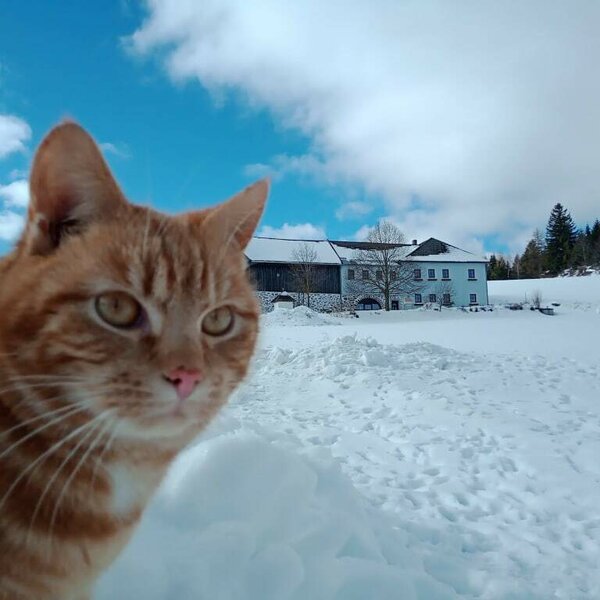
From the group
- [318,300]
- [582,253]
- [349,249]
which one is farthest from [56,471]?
[582,253]

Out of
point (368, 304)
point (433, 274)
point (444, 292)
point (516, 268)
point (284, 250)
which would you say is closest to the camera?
point (284, 250)

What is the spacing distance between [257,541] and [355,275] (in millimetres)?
37704

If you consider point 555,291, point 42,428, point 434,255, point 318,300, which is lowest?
point 42,428

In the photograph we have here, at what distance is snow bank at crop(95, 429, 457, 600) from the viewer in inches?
77.9

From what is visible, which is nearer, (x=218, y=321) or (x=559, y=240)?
(x=218, y=321)

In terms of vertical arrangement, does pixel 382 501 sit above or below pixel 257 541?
below

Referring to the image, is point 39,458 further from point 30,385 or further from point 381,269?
point 381,269

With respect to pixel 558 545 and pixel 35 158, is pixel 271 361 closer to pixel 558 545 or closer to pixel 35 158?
pixel 558 545

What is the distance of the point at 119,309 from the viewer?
1265 mm

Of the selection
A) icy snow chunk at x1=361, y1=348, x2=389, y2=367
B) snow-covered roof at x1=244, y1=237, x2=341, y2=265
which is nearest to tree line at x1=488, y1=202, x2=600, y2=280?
snow-covered roof at x1=244, y1=237, x2=341, y2=265

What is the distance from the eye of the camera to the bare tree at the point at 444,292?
43.4 metres

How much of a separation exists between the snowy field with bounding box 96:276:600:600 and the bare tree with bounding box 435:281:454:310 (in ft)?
121

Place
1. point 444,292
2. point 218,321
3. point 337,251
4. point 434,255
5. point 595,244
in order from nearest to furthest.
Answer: point 218,321, point 337,251, point 444,292, point 434,255, point 595,244

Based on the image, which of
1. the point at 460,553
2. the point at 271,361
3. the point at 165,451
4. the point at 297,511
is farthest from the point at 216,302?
the point at 271,361
